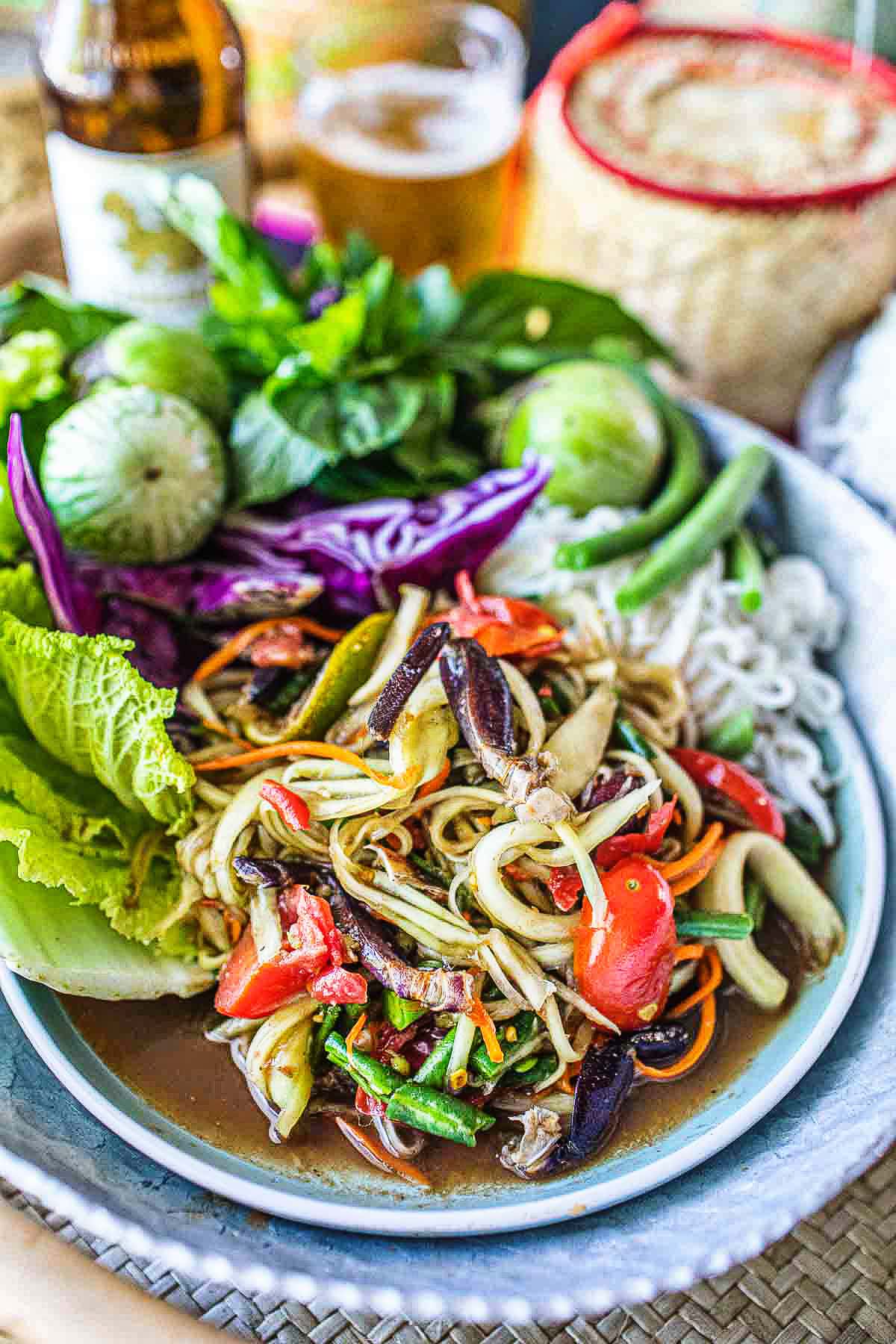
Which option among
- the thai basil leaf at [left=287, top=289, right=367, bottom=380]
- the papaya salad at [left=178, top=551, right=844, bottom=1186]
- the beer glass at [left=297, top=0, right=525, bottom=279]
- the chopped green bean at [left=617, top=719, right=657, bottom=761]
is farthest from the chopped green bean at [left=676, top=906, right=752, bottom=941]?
the beer glass at [left=297, top=0, right=525, bottom=279]

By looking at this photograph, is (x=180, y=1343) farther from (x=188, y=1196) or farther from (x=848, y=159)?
(x=848, y=159)

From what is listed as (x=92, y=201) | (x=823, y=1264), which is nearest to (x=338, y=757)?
(x=823, y=1264)

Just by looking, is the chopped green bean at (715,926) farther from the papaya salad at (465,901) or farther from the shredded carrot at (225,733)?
the shredded carrot at (225,733)

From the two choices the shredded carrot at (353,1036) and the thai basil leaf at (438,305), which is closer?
the shredded carrot at (353,1036)

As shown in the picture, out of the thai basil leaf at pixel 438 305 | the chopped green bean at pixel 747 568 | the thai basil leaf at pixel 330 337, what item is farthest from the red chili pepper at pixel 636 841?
the thai basil leaf at pixel 438 305

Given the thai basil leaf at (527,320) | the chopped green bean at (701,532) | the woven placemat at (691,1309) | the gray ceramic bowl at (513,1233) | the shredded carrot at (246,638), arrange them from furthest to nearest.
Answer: the thai basil leaf at (527,320)
the chopped green bean at (701,532)
the shredded carrot at (246,638)
the woven placemat at (691,1309)
the gray ceramic bowl at (513,1233)

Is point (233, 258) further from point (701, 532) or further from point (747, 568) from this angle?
point (747, 568)
